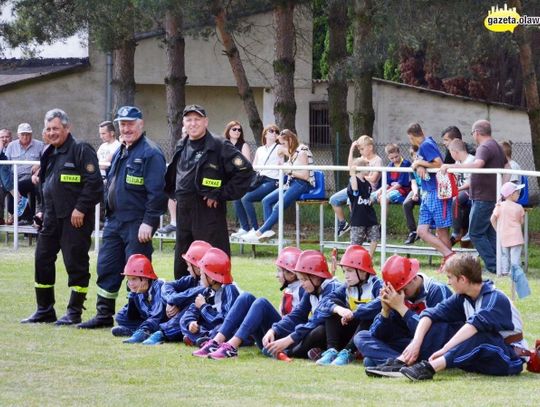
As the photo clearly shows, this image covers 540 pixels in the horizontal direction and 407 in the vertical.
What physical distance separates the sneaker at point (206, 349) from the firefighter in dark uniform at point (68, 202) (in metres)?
2.36

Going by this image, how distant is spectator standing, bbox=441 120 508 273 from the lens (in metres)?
15.5

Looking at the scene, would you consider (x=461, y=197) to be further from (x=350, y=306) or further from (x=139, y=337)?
(x=350, y=306)

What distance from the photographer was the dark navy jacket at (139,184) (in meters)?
12.2

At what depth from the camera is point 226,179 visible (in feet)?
39.8

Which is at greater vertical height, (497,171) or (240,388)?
(497,171)

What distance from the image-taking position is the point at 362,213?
16.7 m

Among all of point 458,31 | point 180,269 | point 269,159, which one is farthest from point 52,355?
point 458,31

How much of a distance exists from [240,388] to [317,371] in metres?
1.03

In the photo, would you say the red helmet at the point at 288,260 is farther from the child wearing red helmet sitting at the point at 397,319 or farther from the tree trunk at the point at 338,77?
the tree trunk at the point at 338,77

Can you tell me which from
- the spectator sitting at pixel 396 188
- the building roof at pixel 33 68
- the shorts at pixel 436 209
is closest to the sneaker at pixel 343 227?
the spectator sitting at pixel 396 188

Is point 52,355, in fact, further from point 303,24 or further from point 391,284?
point 303,24

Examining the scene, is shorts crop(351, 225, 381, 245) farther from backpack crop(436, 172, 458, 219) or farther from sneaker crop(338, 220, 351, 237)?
sneaker crop(338, 220, 351, 237)

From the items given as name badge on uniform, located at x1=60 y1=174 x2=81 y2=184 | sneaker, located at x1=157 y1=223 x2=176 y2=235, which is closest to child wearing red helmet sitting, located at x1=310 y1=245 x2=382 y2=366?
name badge on uniform, located at x1=60 y1=174 x2=81 y2=184

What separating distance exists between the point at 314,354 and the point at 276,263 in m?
0.95
